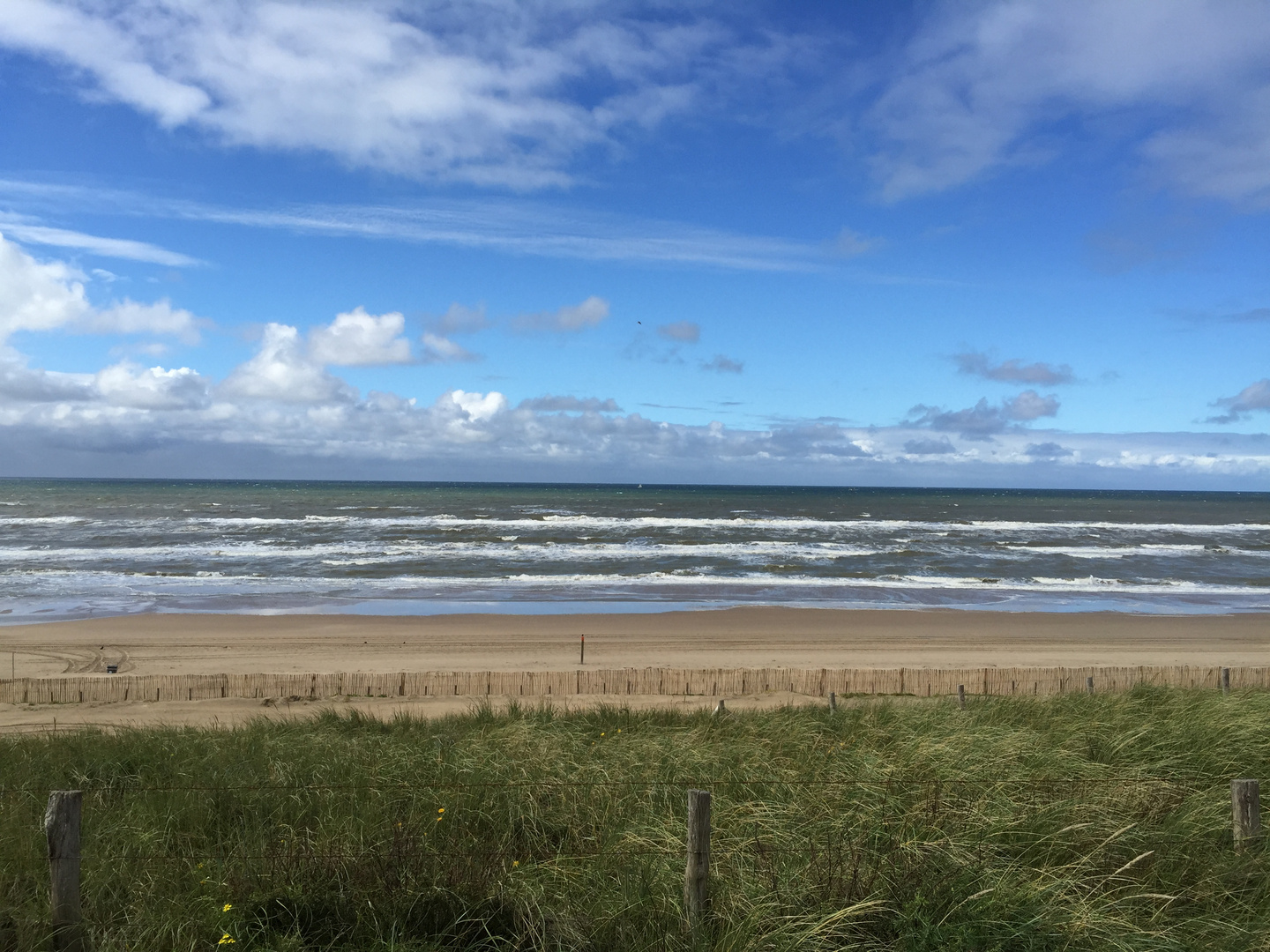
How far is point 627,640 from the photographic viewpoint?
19.6 metres

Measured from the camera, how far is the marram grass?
4.21 metres

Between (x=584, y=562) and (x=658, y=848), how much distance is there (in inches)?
1199

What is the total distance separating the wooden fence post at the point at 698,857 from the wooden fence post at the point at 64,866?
2956 millimetres

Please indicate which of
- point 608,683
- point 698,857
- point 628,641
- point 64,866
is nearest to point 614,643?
point 628,641

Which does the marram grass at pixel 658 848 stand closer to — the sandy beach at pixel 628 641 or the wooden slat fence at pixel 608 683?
the wooden slat fence at pixel 608 683

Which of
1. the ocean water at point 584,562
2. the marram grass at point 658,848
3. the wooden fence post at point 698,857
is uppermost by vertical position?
the wooden fence post at point 698,857

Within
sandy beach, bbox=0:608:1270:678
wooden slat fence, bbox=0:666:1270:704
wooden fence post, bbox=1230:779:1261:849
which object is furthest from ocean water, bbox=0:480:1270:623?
wooden fence post, bbox=1230:779:1261:849

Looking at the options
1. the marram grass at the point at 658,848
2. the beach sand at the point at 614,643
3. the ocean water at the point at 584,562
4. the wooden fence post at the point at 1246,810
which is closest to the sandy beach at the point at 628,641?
the beach sand at the point at 614,643

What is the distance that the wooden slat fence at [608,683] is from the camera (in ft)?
41.9

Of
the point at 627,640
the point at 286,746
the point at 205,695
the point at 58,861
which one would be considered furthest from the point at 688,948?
the point at 627,640

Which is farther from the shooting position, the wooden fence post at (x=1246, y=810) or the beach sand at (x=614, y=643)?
the beach sand at (x=614, y=643)

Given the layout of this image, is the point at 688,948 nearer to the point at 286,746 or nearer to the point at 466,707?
the point at 286,746

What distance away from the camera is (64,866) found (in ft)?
13.3

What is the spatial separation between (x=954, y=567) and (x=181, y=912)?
3471cm
